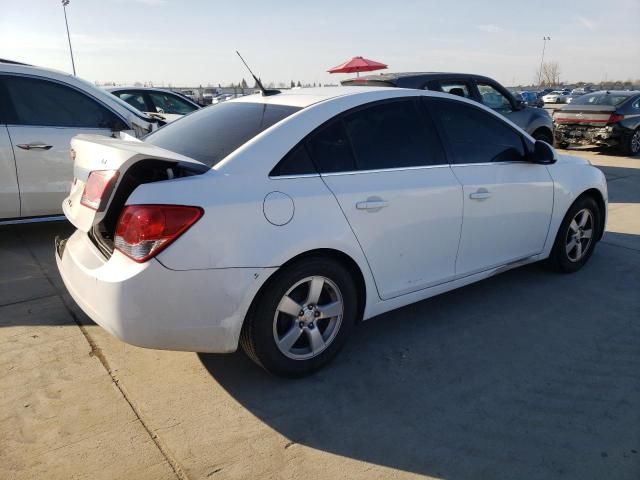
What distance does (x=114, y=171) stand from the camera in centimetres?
257

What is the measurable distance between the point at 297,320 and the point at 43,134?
358 cm

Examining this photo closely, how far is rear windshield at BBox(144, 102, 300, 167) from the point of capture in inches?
112

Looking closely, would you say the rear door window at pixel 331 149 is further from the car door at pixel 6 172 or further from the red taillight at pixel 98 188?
the car door at pixel 6 172

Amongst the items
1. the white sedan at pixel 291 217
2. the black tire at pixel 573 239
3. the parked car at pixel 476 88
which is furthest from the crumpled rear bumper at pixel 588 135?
the white sedan at pixel 291 217

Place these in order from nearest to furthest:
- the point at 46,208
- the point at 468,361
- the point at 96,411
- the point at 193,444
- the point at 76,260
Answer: the point at 193,444
the point at 96,411
the point at 76,260
the point at 468,361
the point at 46,208

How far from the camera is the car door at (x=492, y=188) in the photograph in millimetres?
3551

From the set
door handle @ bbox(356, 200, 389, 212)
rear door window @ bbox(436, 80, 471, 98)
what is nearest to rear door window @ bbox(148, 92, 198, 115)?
rear door window @ bbox(436, 80, 471, 98)

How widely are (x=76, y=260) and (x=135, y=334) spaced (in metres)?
0.68

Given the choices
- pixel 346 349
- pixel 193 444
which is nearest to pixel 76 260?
pixel 193 444

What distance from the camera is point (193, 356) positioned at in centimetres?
321

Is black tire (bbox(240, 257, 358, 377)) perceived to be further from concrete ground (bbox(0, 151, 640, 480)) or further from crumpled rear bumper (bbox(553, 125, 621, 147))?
crumpled rear bumper (bbox(553, 125, 621, 147))

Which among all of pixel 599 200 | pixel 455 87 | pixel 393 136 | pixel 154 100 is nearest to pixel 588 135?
pixel 455 87

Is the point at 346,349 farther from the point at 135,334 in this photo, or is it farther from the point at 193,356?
the point at 135,334

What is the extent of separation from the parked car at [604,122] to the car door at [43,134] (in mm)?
10768
